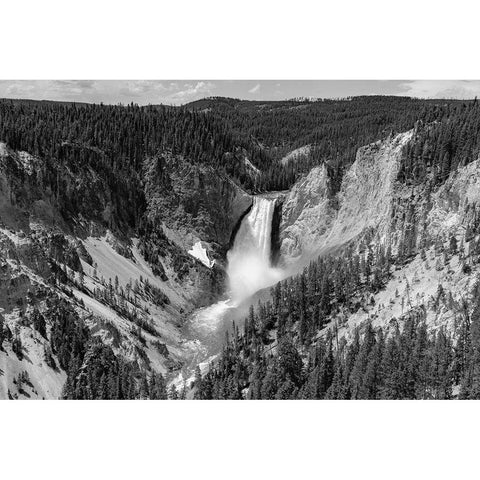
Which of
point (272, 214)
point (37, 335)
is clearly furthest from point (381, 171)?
point (37, 335)

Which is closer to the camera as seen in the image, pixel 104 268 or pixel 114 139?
pixel 104 268

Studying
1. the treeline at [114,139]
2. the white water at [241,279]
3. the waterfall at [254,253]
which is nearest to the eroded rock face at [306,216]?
the waterfall at [254,253]

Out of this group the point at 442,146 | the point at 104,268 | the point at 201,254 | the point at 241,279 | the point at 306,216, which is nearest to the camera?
the point at 442,146

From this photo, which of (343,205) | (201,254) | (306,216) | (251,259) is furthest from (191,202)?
(343,205)

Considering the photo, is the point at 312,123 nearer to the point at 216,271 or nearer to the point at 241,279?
the point at 241,279

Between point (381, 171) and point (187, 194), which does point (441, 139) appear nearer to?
point (381, 171)

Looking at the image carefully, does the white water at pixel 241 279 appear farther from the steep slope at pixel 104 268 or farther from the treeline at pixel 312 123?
the treeline at pixel 312 123
